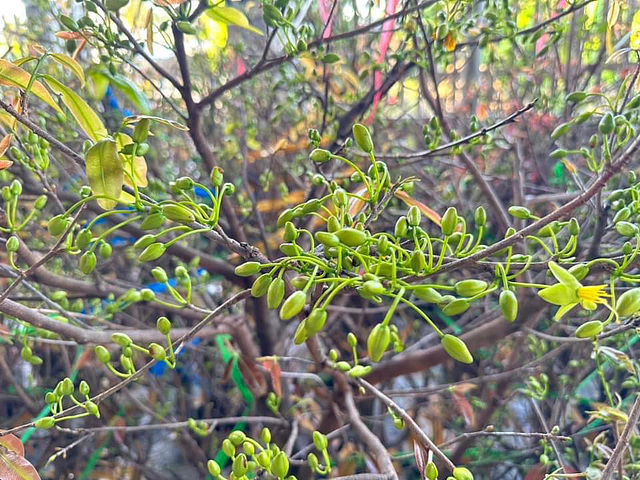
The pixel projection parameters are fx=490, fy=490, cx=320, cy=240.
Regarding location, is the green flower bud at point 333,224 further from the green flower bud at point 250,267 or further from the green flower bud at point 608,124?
the green flower bud at point 608,124

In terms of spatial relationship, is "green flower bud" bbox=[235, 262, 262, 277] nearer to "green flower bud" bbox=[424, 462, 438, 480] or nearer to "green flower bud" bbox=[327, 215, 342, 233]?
"green flower bud" bbox=[327, 215, 342, 233]

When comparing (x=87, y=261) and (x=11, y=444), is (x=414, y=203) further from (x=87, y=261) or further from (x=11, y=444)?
(x=11, y=444)

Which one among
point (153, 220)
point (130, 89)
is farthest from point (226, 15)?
point (153, 220)

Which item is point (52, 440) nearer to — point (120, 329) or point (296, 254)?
point (120, 329)

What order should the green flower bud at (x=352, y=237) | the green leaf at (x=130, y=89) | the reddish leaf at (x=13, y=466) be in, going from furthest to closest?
the green leaf at (x=130, y=89)
the reddish leaf at (x=13, y=466)
the green flower bud at (x=352, y=237)

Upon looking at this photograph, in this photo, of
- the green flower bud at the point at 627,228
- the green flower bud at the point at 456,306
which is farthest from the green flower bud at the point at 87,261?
the green flower bud at the point at 627,228
